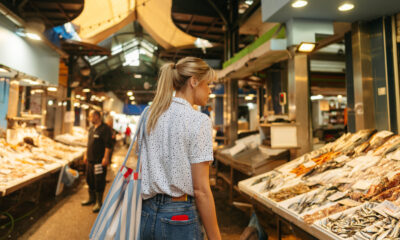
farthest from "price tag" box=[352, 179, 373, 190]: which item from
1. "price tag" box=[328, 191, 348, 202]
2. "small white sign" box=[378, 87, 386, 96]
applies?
"small white sign" box=[378, 87, 386, 96]

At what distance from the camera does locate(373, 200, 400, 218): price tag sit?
1.74 meters

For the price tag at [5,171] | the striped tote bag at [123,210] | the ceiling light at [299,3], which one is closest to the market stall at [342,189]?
the striped tote bag at [123,210]

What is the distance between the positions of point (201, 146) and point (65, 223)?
4.02 metres

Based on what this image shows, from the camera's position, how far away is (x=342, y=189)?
237 centimetres

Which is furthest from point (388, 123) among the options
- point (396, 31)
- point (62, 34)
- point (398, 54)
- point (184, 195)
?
point (62, 34)

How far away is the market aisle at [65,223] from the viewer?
3.67 metres

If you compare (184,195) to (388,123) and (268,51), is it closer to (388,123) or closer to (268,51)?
(268,51)

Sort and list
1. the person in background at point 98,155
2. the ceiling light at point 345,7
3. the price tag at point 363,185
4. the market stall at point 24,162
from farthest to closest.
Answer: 1. the person in background at point 98,155
2. the market stall at point 24,162
3. the ceiling light at point 345,7
4. the price tag at point 363,185

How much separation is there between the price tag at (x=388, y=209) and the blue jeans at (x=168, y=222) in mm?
1400

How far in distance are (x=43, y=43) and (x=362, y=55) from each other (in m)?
7.08

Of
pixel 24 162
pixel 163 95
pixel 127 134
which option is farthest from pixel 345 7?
pixel 127 134

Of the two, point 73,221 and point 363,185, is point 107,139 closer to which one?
point 73,221

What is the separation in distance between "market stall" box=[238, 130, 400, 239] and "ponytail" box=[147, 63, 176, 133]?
1.44 metres

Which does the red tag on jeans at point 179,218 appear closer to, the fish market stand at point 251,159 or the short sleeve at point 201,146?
the short sleeve at point 201,146
